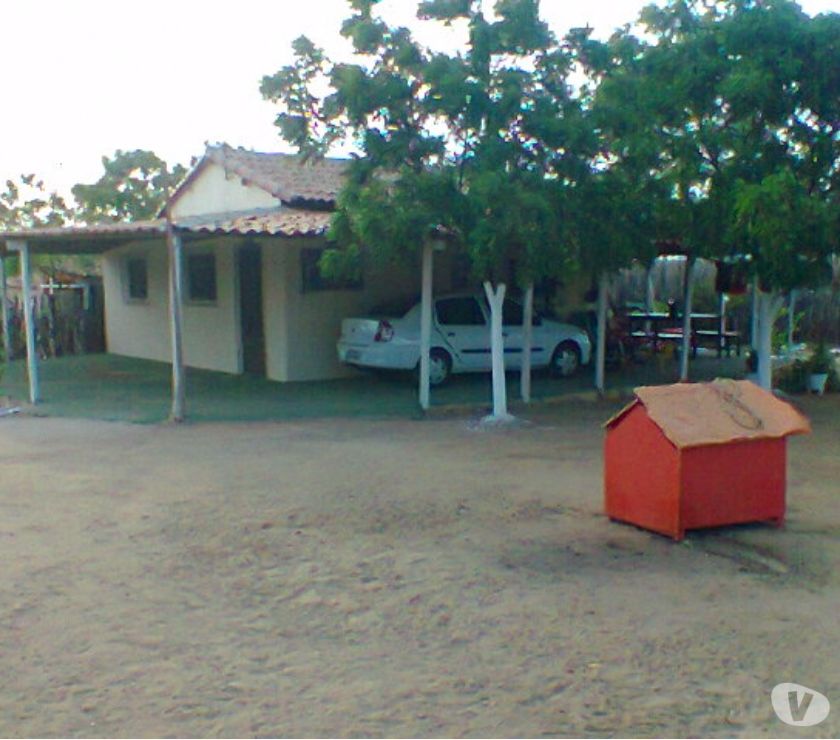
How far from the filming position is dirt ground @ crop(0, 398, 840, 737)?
4715 mm

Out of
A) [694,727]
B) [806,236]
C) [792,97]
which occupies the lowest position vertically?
[694,727]

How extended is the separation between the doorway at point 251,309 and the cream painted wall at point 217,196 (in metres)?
1.11

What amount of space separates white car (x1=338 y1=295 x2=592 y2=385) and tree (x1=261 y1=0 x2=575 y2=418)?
3.18 metres

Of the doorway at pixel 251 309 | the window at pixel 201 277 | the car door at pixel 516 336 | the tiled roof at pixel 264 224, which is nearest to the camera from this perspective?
the tiled roof at pixel 264 224

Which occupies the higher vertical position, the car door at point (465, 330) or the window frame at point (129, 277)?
the window frame at point (129, 277)

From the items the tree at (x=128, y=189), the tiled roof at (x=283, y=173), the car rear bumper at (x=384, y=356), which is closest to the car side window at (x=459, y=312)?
the car rear bumper at (x=384, y=356)

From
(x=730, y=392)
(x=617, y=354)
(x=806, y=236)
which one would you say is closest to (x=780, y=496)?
(x=730, y=392)

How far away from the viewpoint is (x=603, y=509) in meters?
8.45

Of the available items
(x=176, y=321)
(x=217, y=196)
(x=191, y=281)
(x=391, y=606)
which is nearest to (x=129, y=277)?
(x=217, y=196)

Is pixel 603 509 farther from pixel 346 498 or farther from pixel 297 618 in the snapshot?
pixel 297 618

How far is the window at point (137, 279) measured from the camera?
21.5m

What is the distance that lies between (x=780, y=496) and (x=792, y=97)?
6556 mm

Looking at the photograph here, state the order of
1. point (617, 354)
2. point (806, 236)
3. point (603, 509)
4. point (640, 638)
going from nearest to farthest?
1. point (640, 638)
2. point (603, 509)
3. point (806, 236)
4. point (617, 354)

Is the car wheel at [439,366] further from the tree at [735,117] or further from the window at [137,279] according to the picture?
the window at [137,279]
